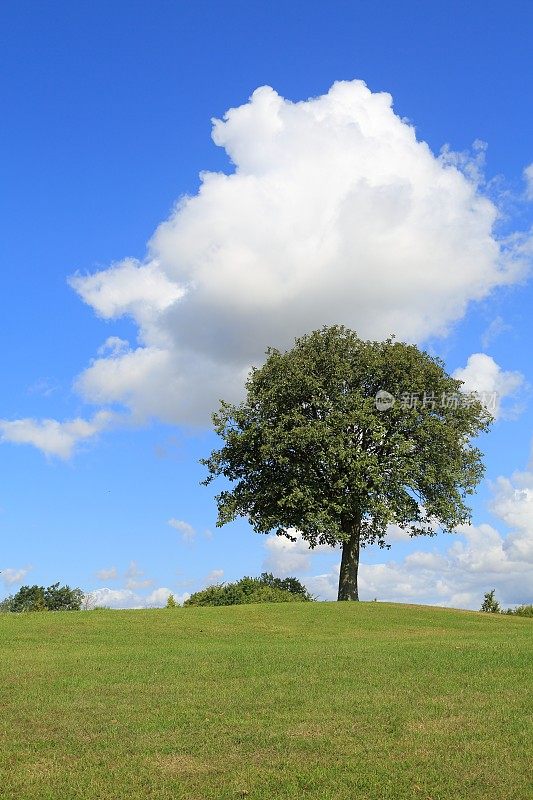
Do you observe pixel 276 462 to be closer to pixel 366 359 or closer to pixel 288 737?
pixel 366 359

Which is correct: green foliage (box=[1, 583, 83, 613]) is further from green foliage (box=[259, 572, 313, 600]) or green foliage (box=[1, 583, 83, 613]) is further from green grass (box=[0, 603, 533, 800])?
green grass (box=[0, 603, 533, 800])

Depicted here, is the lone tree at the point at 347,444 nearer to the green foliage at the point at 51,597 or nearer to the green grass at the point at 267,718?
the green grass at the point at 267,718

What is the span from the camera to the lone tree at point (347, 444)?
4862cm

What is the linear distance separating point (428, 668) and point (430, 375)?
3186cm

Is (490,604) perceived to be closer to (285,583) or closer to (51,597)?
(285,583)

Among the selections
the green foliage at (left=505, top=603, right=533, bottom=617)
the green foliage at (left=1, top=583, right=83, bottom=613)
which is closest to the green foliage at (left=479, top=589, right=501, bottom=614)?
the green foliage at (left=505, top=603, right=533, bottom=617)

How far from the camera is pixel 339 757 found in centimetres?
1346

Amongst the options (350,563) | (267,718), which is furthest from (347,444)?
(267,718)

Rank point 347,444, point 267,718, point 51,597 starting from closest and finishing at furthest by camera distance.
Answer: point 267,718
point 347,444
point 51,597

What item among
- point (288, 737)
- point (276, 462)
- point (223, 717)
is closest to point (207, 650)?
point (223, 717)

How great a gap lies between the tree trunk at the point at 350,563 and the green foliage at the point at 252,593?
145 inches

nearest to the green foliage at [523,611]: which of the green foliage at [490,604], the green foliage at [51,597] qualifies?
the green foliage at [490,604]

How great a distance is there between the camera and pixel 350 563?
51.8m

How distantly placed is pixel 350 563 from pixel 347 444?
867 cm
